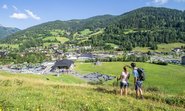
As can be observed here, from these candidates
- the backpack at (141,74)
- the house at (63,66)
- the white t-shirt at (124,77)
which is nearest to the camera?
the backpack at (141,74)

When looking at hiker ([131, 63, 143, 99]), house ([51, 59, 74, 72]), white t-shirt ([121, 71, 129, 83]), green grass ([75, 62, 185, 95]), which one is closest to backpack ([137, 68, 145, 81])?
hiker ([131, 63, 143, 99])

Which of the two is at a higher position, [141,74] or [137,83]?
[141,74]

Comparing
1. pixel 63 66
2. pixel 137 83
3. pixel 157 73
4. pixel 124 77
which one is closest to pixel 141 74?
pixel 137 83

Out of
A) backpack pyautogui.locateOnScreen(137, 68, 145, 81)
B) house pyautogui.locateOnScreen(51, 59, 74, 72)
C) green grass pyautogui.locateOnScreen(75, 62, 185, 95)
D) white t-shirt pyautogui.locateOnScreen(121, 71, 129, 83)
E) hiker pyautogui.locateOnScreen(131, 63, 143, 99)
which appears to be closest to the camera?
hiker pyautogui.locateOnScreen(131, 63, 143, 99)

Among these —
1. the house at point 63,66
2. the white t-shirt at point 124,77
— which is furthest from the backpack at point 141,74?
the house at point 63,66

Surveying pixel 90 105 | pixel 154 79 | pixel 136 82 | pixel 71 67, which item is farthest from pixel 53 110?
pixel 71 67

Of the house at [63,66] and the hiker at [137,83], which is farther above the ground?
the hiker at [137,83]

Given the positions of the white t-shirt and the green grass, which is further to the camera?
the green grass

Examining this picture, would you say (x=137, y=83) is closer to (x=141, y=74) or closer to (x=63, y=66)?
(x=141, y=74)

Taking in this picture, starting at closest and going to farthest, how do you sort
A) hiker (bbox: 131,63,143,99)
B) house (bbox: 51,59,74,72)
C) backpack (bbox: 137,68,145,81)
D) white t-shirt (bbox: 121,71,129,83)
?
1. hiker (bbox: 131,63,143,99)
2. backpack (bbox: 137,68,145,81)
3. white t-shirt (bbox: 121,71,129,83)
4. house (bbox: 51,59,74,72)

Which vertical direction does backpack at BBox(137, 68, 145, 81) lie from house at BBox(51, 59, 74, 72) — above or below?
above

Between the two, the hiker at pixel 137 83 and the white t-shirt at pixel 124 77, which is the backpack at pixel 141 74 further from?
the white t-shirt at pixel 124 77

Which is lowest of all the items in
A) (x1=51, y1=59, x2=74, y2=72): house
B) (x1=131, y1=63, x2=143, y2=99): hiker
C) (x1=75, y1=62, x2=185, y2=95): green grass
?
(x1=75, y1=62, x2=185, y2=95): green grass

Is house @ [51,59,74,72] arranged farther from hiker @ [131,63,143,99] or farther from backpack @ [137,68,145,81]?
backpack @ [137,68,145,81]
